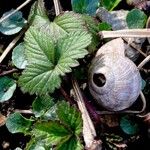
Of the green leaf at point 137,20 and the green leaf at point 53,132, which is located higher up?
the green leaf at point 137,20

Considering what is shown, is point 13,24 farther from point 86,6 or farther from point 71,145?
point 71,145

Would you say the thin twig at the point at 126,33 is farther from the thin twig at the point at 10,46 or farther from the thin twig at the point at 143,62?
the thin twig at the point at 10,46

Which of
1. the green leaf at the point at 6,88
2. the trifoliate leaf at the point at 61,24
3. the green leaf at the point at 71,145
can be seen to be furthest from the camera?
the green leaf at the point at 6,88

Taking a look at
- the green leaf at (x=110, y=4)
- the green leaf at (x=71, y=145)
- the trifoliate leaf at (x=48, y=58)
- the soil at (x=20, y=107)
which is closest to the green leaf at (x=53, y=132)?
the green leaf at (x=71, y=145)

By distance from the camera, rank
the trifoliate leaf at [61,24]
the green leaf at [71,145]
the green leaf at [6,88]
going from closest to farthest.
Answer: the green leaf at [71,145]
the trifoliate leaf at [61,24]
the green leaf at [6,88]

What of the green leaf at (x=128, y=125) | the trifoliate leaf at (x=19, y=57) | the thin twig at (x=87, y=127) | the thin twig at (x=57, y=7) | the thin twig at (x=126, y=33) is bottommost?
the green leaf at (x=128, y=125)

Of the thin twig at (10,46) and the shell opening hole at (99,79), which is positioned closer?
the shell opening hole at (99,79)

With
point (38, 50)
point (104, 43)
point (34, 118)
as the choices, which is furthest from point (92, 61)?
point (34, 118)
